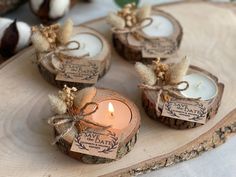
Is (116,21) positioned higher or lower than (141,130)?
higher

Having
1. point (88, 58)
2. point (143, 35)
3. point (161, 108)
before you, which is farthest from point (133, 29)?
point (161, 108)

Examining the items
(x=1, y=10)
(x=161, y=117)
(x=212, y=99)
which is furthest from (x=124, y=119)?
(x=1, y=10)

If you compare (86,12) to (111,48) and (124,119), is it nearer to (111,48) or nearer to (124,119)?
(111,48)

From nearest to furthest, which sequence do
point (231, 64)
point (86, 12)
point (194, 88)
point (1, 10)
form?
point (194, 88) < point (231, 64) < point (1, 10) < point (86, 12)

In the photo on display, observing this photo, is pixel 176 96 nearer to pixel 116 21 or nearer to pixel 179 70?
pixel 179 70

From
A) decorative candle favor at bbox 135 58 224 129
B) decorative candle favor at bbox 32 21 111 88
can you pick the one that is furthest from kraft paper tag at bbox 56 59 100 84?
decorative candle favor at bbox 135 58 224 129

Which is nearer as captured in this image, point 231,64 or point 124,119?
point 124,119

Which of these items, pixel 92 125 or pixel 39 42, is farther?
pixel 39 42
